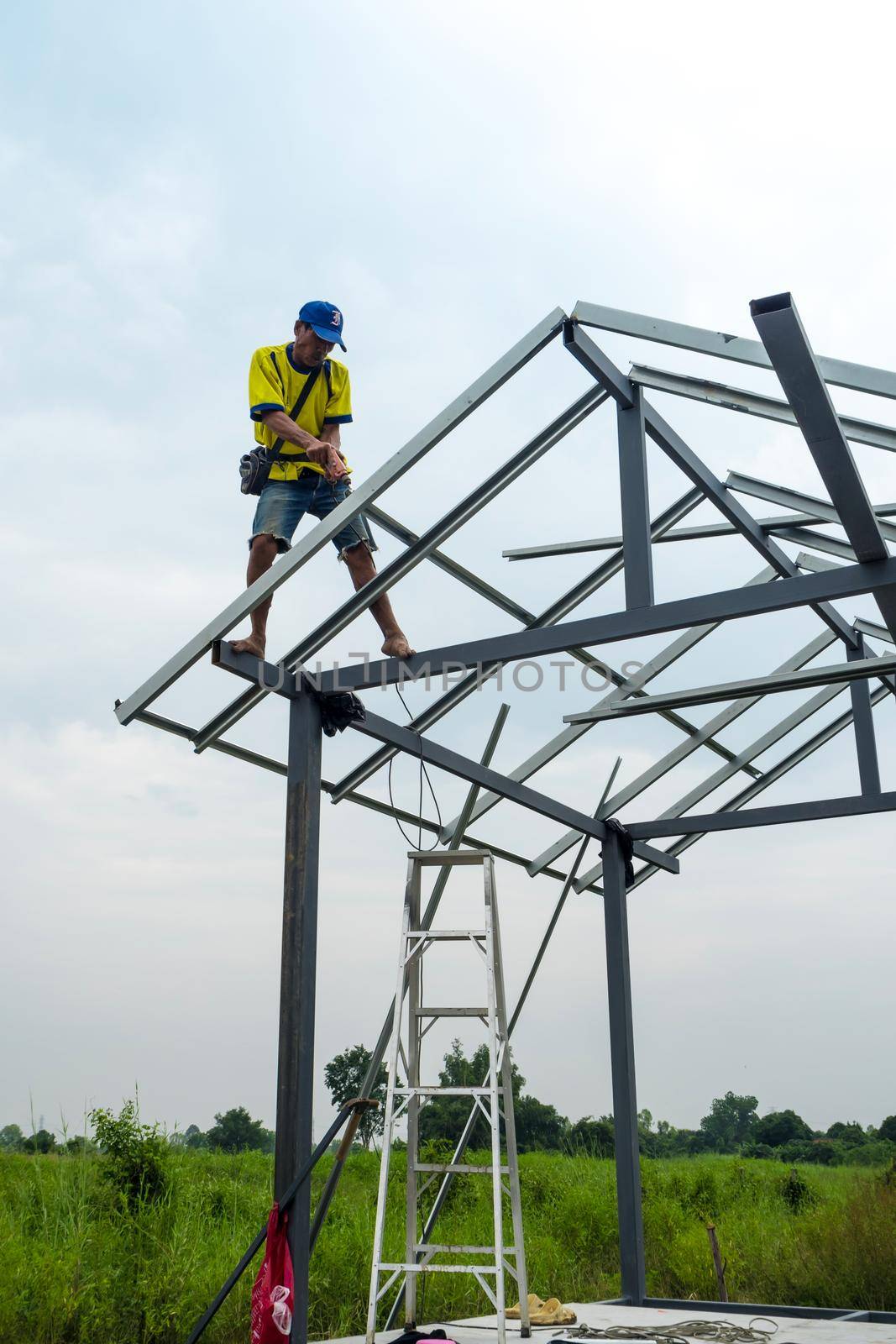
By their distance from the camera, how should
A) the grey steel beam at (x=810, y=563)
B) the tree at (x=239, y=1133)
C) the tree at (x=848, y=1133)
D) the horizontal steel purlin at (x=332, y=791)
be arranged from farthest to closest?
the tree at (x=848, y=1133) < the tree at (x=239, y=1133) < the grey steel beam at (x=810, y=563) < the horizontal steel purlin at (x=332, y=791)

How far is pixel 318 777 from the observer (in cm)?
530

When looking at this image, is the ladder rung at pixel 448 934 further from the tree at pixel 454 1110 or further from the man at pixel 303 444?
the tree at pixel 454 1110

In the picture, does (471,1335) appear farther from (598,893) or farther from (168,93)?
(168,93)

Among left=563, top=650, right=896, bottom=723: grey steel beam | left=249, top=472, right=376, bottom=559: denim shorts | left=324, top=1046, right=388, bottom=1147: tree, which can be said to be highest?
left=249, top=472, right=376, bottom=559: denim shorts

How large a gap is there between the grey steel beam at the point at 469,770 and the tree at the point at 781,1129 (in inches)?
489

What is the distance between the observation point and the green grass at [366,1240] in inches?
317

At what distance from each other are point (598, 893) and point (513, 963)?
199 inches

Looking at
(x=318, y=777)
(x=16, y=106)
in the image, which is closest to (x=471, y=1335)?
(x=318, y=777)

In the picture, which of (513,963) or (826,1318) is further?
(513,963)

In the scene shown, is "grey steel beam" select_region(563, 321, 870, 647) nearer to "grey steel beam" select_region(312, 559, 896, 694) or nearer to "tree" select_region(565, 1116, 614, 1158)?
"grey steel beam" select_region(312, 559, 896, 694)

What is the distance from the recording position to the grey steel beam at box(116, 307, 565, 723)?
15.5 ft

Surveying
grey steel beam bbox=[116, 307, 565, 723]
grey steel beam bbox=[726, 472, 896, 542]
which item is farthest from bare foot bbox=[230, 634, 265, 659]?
grey steel beam bbox=[726, 472, 896, 542]

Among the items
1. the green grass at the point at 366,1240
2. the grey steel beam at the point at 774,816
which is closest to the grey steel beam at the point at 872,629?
the grey steel beam at the point at 774,816

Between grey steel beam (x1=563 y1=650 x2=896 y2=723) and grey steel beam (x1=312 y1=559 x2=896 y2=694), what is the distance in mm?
1073
